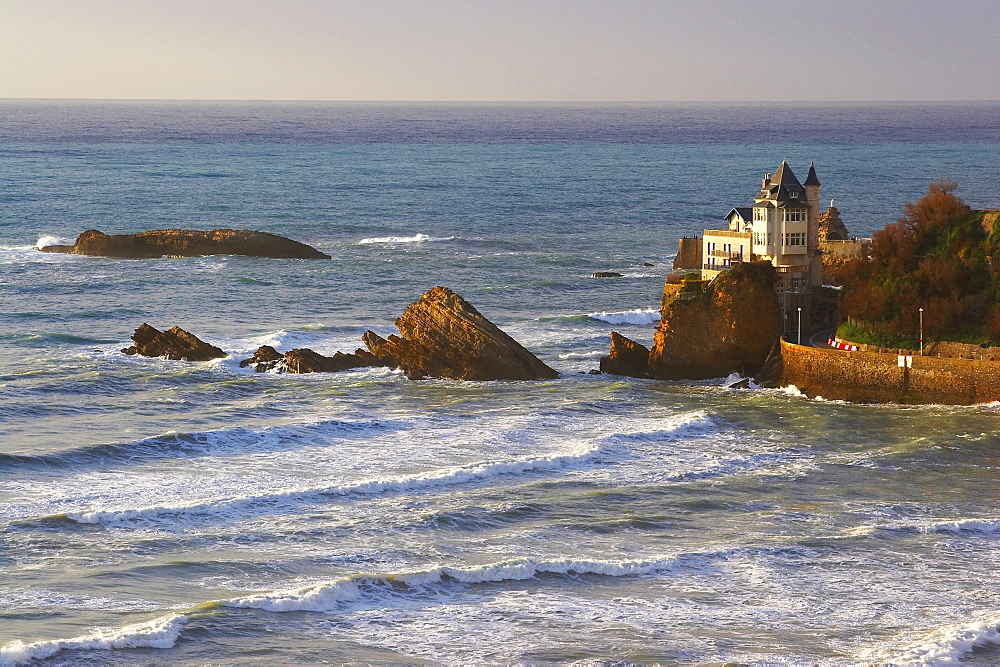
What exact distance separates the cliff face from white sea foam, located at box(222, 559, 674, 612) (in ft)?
71.3

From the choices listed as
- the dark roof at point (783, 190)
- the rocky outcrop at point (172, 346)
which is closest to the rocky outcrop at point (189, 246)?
the rocky outcrop at point (172, 346)

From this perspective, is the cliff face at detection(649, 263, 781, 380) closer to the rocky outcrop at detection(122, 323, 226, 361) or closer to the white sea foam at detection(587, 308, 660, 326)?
the white sea foam at detection(587, 308, 660, 326)

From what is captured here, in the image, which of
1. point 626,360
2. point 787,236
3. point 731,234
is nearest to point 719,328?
point 626,360

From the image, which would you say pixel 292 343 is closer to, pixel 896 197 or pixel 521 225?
pixel 521 225

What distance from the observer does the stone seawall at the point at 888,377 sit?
50.5m

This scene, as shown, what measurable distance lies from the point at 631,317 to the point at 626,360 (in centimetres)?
1235

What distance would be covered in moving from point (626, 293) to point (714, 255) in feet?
47.5

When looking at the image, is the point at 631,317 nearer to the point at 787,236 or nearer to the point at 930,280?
the point at 787,236

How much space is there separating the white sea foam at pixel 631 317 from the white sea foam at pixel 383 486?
23.3 m

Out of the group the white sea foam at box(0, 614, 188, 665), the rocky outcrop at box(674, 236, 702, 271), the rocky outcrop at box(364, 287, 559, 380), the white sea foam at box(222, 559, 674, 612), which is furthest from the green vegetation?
the white sea foam at box(0, 614, 188, 665)

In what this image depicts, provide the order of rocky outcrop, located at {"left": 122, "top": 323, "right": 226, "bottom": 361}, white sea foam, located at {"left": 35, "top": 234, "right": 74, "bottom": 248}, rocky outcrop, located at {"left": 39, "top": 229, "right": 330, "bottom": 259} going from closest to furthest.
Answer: rocky outcrop, located at {"left": 122, "top": 323, "right": 226, "bottom": 361} < rocky outcrop, located at {"left": 39, "top": 229, "right": 330, "bottom": 259} < white sea foam, located at {"left": 35, "top": 234, "right": 74, "bottom": 248}

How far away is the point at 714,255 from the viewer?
6297 centimetres

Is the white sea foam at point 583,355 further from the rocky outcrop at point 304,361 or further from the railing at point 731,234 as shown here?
the rocky outcrop at point 304,361

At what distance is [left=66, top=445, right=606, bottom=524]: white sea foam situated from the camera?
3819 centimetres
